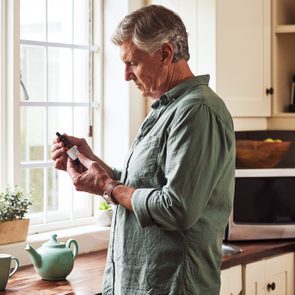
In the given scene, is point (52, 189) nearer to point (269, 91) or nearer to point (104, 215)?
point (104, 215)

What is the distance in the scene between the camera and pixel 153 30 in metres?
1.89

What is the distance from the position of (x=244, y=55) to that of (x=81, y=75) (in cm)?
78

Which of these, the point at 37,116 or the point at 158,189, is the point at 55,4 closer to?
the point at 37,116

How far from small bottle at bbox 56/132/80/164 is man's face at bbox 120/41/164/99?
274 mm

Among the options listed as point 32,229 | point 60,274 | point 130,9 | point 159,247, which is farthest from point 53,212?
point 159,247

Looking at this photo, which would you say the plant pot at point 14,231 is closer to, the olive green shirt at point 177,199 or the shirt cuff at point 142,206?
the olive green shirt at point 177,199

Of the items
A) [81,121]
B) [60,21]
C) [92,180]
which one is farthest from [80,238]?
[92,180]

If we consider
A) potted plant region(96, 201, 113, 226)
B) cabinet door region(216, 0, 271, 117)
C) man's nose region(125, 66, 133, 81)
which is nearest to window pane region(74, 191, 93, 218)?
potted plant region(96, 201, 113, 226)

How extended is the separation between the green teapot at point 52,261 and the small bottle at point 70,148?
49 cm

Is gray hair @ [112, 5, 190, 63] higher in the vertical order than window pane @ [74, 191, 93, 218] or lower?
higher

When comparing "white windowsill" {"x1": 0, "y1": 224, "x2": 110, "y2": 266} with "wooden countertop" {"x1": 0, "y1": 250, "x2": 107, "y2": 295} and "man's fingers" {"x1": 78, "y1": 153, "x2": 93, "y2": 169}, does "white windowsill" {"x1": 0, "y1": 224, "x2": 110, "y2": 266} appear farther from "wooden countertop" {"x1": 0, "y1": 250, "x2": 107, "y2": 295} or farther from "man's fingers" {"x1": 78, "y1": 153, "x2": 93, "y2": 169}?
"man's fingers" {"x1": 78, "y1": 153, "x2": 93, "y2": 169}

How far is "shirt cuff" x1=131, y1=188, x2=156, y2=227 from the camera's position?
1.81 meters

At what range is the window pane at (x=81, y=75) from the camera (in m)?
3.38

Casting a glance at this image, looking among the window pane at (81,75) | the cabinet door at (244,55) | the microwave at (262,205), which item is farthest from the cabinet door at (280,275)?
the window pane at (81,75)
